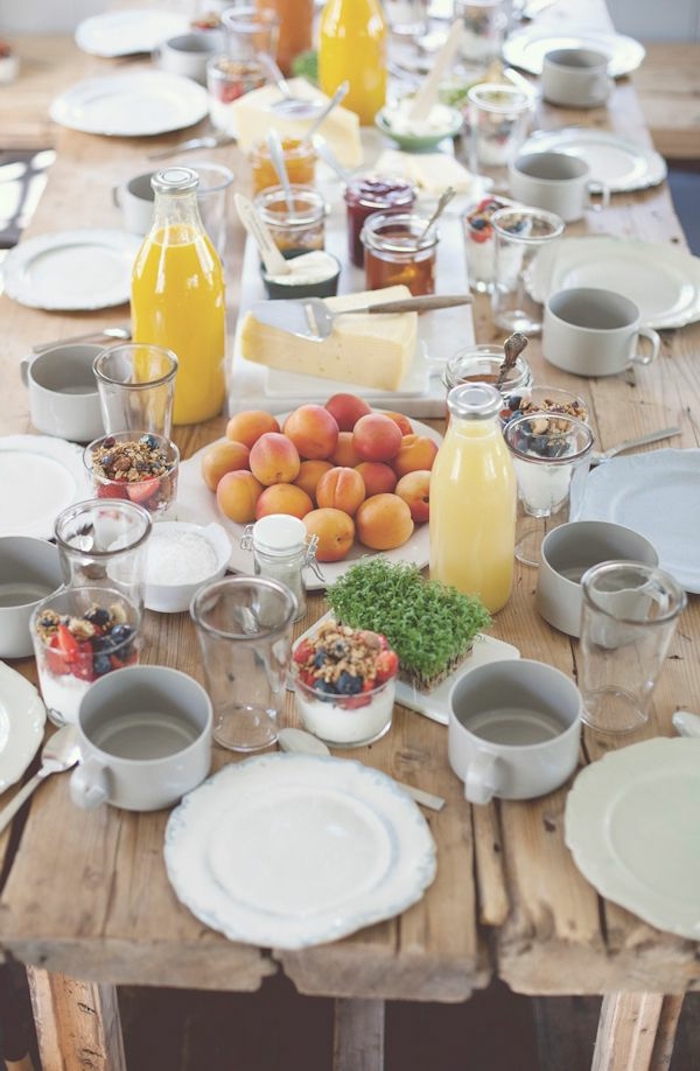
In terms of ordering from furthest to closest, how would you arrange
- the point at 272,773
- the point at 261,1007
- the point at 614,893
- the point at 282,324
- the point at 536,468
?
the point at 261,1007 → the point at 282,324 → the point at 536,468 → the point at 272,773 → the point at 614,893

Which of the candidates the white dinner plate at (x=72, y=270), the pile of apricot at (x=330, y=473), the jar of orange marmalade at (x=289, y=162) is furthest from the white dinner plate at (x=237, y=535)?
the jar of orange marmalade at (x=289, y=162)

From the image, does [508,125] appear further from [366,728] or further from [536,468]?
[366,728]

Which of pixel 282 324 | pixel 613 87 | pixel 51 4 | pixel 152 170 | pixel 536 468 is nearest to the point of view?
pixel 536 468

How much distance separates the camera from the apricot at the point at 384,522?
1486 mm

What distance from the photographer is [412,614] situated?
1317 millimetres

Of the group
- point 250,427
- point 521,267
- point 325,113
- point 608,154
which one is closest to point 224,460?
point 250,427

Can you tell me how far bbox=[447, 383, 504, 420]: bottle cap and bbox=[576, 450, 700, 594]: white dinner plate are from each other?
0.28 meters

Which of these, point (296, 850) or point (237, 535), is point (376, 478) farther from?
Result: point (296, 850)

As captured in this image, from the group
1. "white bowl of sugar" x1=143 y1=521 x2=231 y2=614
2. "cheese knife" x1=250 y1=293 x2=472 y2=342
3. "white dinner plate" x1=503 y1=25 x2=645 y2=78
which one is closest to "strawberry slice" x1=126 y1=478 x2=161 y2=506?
"white bowl of sugar" x1=143 y1=521 x2=231 y2=614

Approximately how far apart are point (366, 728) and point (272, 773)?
4.1 inches

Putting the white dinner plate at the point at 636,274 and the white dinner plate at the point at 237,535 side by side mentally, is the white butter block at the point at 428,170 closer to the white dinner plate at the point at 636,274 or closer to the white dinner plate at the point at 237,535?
the white dinner plate at the point at 636,274

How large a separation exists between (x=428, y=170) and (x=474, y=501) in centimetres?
111

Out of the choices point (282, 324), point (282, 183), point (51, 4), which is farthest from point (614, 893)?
point (51, 4)

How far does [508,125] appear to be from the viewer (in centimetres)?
238
